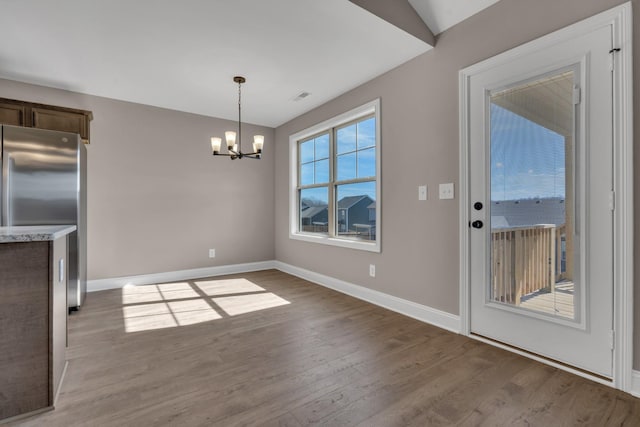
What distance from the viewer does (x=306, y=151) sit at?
192 inches

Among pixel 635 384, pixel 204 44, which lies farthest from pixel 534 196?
pixel 204 44

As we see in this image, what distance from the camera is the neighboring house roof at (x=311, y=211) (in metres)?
4.57

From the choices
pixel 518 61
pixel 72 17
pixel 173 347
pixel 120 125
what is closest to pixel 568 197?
pixel 518 61

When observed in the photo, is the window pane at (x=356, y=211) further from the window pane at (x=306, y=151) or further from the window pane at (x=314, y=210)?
the window pane at (x=306, y=151)

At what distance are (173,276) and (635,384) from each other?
189 inches

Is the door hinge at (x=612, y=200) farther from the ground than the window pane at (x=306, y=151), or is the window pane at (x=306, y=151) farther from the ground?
the window pane at (x=306, y=151)

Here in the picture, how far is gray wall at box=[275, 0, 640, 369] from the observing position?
2.26 metres

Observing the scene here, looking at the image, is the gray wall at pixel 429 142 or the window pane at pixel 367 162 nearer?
the gray wall at pixel 429 142

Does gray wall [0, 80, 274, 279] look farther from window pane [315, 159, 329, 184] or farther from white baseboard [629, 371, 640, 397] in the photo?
white baseboard [629, 371, 640, 397]

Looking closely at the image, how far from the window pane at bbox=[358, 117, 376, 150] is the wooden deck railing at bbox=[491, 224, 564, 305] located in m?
1.79

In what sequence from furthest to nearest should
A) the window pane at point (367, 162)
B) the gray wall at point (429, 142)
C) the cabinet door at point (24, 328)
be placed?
the window pane at point (367, 162)
the gray wall at point (429, 142)
the cabinet door at point (24, 328)

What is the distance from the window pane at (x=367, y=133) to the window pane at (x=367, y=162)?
0.24 feet

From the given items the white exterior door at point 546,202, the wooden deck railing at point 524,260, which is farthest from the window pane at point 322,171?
the wooden deck railing at point 524,260

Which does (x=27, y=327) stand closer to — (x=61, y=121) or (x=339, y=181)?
(x=61, y=121)
